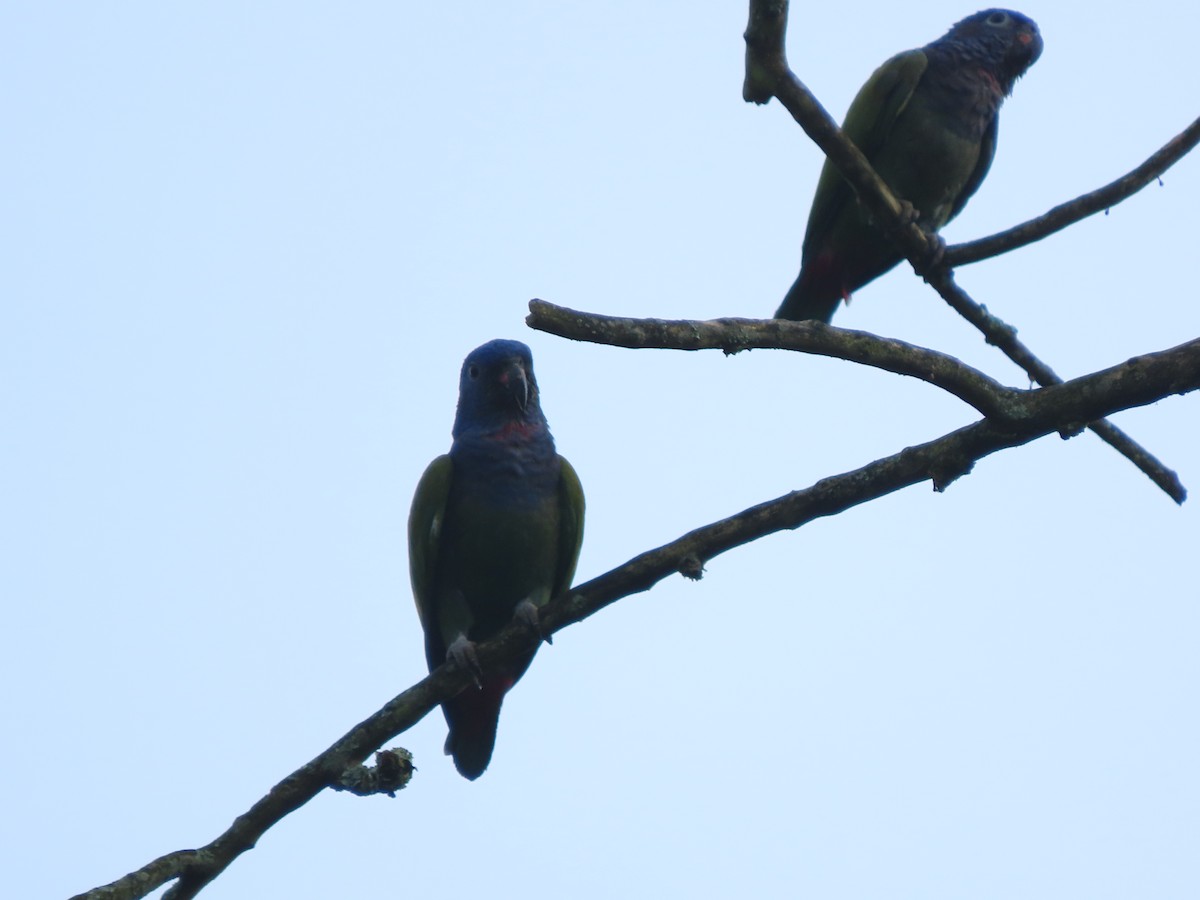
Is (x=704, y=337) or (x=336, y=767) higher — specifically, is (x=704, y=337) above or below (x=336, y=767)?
above

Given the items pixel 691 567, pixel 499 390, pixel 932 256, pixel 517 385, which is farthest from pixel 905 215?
pixel 499 390

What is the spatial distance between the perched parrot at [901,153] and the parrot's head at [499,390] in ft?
5.53

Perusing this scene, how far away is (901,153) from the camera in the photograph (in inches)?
268

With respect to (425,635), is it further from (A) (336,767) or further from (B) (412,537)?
(A) (336,767)

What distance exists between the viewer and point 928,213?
6922 mm

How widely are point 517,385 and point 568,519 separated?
66 centimetres

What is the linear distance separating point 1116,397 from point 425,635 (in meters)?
3.39

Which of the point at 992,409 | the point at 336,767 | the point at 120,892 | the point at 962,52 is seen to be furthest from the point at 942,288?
the point at 120,892

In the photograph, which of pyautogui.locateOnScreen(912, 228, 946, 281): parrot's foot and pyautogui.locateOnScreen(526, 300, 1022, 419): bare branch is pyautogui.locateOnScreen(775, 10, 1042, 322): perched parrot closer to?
pyautogui.locateOnScreen(912, 228, 946, 281): parrot's foot

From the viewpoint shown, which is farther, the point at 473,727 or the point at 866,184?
the point at 473,727

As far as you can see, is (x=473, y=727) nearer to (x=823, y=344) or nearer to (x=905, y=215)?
(x=823, y=344)

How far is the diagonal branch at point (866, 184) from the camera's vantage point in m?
3.73

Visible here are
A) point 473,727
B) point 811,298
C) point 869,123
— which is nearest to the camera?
point 473,727

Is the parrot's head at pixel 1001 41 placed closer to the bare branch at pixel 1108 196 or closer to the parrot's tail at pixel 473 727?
the bare branch at pixel 1108 196
